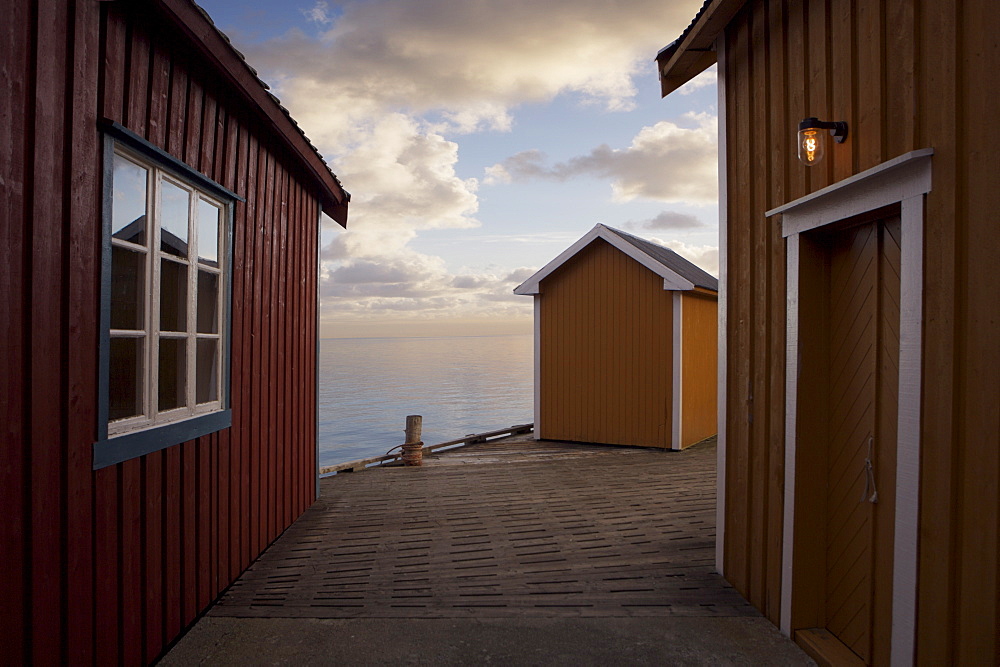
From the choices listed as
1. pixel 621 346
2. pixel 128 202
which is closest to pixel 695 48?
pixel 128 202

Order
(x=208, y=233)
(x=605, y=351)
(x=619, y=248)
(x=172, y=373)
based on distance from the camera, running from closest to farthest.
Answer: (x=172, y=373)
(x=208, y=233)
(x=619, y=248)
(x=605, y=351)

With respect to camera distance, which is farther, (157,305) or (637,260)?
(637,260)

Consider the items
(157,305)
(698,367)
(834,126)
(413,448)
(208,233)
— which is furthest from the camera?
(698,367)

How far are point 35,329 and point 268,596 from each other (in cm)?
248

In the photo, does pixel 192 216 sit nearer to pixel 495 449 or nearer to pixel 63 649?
pixel 63 649

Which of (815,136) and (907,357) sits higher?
(815,136)

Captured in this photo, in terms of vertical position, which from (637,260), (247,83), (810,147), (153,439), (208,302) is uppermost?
(247,83)

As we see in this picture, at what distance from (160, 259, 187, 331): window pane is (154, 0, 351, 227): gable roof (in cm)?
127

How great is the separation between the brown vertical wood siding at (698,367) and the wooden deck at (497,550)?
1894mm

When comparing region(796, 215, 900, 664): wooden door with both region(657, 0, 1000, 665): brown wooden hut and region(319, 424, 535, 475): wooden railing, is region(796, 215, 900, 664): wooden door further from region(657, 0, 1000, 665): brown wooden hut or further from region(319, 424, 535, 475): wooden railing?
region(319, 424, 535, 475): wooden railing

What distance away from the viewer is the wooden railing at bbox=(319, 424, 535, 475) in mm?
8001

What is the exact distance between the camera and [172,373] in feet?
11.1

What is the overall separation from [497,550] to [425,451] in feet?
18.4

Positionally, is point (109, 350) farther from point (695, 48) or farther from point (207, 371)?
point (695, 48)
